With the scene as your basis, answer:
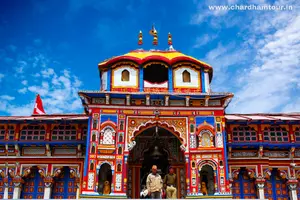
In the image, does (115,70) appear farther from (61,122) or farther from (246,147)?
(246,147)

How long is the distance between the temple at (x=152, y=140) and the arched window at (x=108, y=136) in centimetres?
5

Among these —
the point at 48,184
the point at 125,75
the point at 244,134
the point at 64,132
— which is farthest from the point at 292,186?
the point at 48,184

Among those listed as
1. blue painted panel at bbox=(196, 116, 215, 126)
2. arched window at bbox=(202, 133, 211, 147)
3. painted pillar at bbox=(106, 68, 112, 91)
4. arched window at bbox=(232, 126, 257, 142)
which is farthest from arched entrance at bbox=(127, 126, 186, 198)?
painted pillar at bbox=(106, 68, 112, 91)

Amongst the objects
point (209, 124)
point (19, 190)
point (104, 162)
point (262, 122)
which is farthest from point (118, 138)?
point (262, 122)

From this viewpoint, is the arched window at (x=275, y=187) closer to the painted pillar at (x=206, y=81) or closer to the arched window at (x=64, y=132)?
the painted pillar at (x=206, y=81)

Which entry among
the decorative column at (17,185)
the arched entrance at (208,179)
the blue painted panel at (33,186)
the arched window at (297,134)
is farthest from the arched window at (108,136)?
the arched window at (297,134)

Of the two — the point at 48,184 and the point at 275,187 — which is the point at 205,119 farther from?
the point at 48,184

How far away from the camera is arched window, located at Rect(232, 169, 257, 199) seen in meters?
19.5

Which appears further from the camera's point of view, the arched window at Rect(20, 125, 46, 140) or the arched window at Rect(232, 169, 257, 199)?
the arched window at Rect(20, 125, 46, 140)

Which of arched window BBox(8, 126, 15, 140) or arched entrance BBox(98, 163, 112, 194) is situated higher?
arched window BBox(8, 126, 15, 140)

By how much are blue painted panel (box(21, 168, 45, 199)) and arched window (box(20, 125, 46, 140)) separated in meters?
1.77

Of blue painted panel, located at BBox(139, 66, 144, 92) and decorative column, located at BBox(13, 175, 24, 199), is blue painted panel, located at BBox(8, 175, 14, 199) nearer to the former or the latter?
decorative column, located at BBox(13, 175, 24, 199)

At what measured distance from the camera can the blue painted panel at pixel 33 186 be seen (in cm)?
1930

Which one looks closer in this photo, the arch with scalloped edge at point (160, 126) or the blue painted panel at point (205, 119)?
the arch with scalloped edge at point (160, 126)
